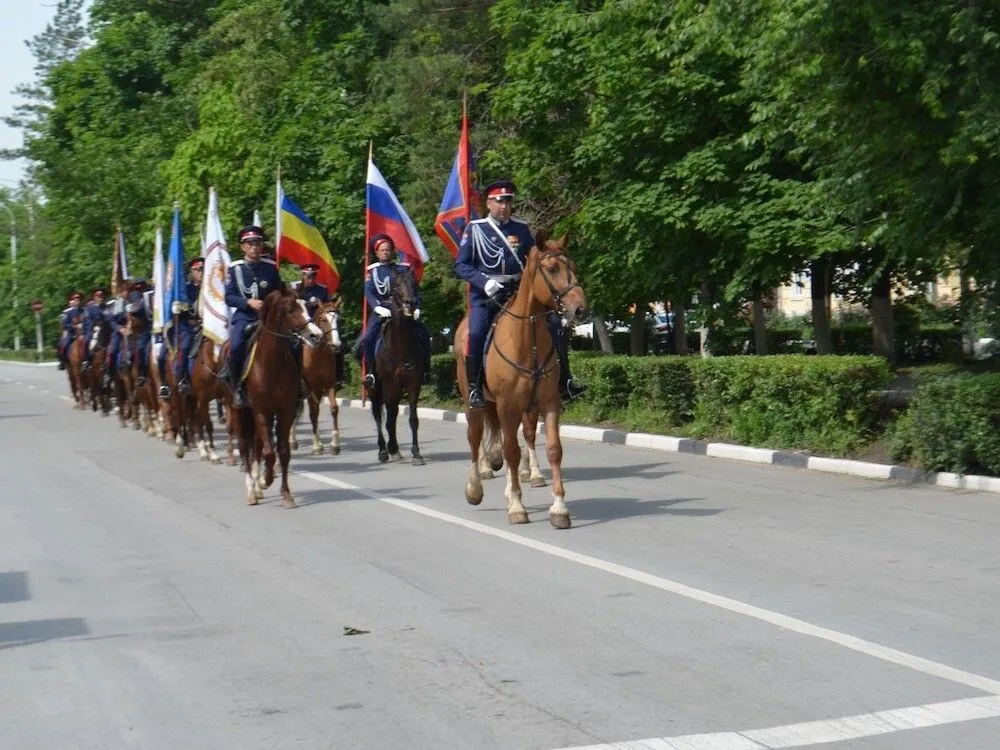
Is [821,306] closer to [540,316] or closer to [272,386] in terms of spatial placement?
[272,386]

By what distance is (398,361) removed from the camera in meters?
19.4

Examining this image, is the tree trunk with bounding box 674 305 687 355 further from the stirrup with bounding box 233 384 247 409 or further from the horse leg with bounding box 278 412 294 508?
the horse leg with bounding box 278 412 294 508

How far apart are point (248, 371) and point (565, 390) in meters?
3.41

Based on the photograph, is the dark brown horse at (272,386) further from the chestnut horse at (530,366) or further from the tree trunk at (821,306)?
the tree trunk at (821,306)

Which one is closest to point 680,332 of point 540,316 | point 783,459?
point 783,459

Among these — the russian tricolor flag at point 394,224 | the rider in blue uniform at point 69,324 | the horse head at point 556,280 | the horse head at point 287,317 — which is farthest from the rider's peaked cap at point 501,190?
the rider in blue uniform at point 69,324

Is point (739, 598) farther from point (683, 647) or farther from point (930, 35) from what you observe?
point (930, 35)

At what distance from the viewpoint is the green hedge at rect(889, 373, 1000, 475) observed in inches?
583

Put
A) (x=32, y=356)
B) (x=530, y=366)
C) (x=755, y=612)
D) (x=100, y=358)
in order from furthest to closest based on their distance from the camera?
(x=32, y=356) → (x=100, y=358) → (x=530, y=366) → (x=755, y=612)

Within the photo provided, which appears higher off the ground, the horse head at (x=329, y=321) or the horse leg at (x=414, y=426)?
the horse head at (x=329, y=321)

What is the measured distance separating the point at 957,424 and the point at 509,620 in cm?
743

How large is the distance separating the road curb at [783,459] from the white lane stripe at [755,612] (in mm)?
4753

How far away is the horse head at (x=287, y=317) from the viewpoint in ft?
48.0

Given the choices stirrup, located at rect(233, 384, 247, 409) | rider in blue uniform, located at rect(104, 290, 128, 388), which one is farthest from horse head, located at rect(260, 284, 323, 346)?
rider in blue uniform, located at rect(104, 290, 128, 388)
